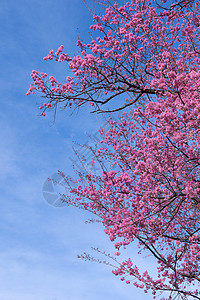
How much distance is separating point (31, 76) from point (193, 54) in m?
4.16

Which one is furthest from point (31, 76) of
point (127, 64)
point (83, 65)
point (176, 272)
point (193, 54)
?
point (176, 272)

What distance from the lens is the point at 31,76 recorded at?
307 inches

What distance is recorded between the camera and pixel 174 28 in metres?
8.51

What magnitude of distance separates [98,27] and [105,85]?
1.77m

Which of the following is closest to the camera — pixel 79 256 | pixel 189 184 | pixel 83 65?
pixel 189 184

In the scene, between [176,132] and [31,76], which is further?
[31,76]

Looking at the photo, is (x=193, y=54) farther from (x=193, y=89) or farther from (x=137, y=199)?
(x=137, y=199)

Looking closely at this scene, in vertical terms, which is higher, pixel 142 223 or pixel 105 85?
pixel 105 85

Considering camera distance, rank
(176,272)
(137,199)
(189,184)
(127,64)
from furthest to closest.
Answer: (176,272) → (127,64) → (137,199) → (189,184)

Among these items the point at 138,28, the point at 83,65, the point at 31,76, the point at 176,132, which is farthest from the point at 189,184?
the point at 31,76

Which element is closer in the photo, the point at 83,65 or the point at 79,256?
the point at 83,65

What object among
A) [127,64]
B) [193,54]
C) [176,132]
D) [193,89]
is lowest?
[176,132]

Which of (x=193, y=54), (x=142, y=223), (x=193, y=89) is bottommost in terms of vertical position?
(x=142, y=223)

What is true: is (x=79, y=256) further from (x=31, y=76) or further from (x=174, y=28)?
(x=174, y=28)
